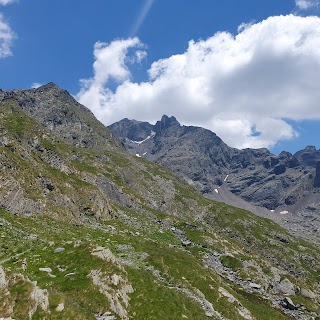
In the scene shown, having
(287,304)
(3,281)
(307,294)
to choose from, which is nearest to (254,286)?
(287,304)

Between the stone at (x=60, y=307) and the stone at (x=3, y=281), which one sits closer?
the stone at (x=3, y=281)

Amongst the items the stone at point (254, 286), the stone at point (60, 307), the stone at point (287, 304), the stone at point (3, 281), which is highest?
the stone at point (3, 281)

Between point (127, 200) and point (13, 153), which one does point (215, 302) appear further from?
point (127, 200)

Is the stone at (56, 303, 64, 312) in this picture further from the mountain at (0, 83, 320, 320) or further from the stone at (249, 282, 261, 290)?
the stone at (249, 282, 261, 290)

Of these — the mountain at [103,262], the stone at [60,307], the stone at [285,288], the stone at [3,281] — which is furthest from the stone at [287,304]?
the stone at [3,281]

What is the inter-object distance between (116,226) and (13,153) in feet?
121

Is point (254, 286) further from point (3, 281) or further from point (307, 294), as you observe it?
point (3, 281)

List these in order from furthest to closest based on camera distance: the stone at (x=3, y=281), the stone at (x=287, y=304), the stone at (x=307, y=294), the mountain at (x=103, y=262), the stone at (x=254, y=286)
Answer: the stone at (x=307, y=294) → the stone at (x=254, y=286) → the stone at (x=287, y=304) → the mountain at (x=103, y=262) → the stone at (x=3, y=281)

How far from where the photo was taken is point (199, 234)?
4715 inches

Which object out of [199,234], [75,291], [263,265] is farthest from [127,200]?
[75,291]

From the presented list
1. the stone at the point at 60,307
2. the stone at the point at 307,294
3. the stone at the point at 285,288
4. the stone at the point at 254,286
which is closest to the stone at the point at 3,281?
the stone at the point at 60,307

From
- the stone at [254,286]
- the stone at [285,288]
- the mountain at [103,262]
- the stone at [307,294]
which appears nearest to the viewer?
the mountain at [103,262]

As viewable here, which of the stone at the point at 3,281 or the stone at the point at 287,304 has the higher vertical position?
the stone at the point at 3,281

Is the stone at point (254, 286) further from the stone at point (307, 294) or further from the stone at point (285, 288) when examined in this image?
the stone at point (307, 294)
